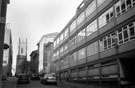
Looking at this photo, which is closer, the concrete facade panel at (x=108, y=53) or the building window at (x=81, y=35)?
the concrete facade panel at (x=108, y=53)

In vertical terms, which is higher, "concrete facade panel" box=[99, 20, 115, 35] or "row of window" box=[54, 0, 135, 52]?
"row of window" box=[54, 0, 135, 52]

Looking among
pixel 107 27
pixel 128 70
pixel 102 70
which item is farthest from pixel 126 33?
pixel 102 70

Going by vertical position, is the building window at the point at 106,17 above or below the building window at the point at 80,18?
below

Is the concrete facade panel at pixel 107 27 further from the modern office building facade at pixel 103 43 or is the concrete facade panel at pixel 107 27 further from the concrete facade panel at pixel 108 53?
the concrete facade panel at pixel 108 53

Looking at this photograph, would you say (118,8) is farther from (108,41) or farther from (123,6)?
(108,41)

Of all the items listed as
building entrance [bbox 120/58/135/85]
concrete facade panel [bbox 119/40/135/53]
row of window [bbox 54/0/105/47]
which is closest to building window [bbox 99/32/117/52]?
concrete facade panel [bbox 119/40/135/53]

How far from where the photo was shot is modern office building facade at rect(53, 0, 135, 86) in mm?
23484

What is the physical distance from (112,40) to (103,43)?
2.89 m

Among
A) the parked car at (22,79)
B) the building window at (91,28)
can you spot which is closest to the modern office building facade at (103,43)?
the building window at (91,28)

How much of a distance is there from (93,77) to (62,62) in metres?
22.9

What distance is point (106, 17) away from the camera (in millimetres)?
28688

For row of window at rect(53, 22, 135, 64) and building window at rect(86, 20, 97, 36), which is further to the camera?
building window at rect(86, 20, 97, 36)

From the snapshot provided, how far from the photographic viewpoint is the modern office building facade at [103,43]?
23.5 m

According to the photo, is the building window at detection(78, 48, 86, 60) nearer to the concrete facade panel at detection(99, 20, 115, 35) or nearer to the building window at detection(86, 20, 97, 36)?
the building window at detection(86, 20, 97, 36)
